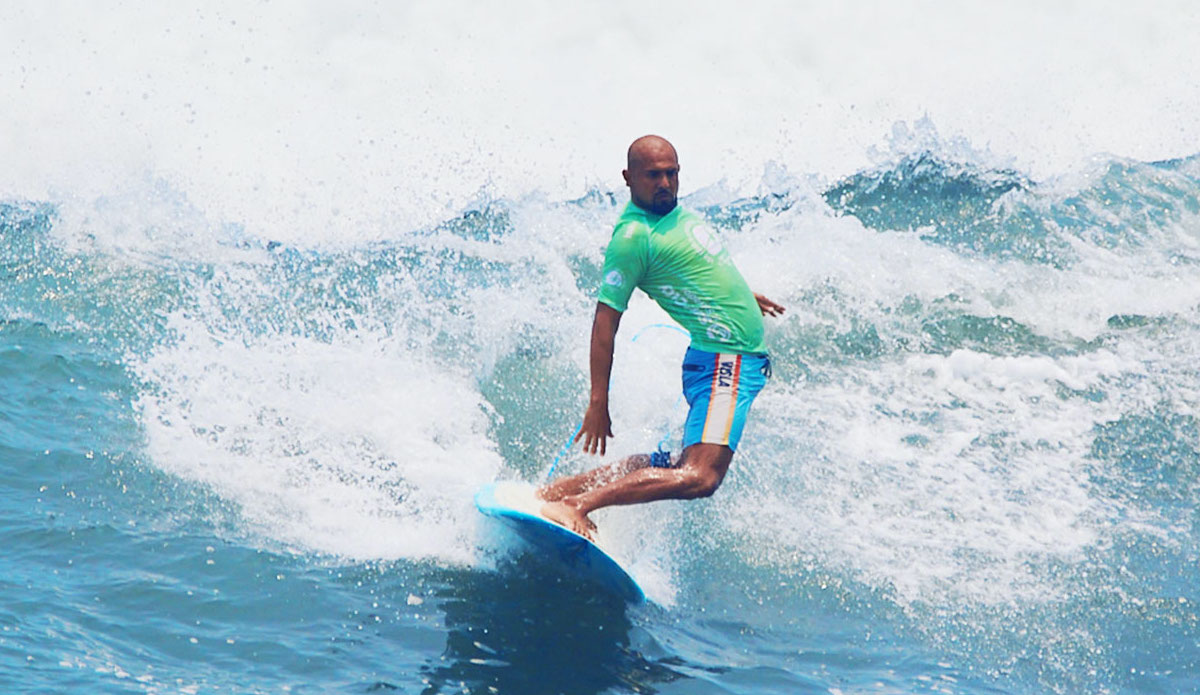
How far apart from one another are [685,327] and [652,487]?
0.80m

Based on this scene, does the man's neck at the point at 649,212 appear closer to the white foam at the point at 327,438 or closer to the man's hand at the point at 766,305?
the man's hand at the point at 766,305

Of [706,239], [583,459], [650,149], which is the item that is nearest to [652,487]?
[706,239]

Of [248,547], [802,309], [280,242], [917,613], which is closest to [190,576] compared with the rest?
[248,547]

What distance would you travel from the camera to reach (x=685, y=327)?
218 inches

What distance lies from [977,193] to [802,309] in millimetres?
3329

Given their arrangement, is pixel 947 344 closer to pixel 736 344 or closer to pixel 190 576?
pixel 736 344

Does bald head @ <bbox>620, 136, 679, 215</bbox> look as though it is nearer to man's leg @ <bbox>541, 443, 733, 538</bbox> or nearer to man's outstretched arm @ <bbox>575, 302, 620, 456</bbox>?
man's outstretched arm @ <bbox>575, 302, 620, 456</bbox>

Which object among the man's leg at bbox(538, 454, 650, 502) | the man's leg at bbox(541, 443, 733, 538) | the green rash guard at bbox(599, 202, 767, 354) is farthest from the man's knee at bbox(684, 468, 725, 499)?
Result: the green rash guard at bbox(599, 202, 767, 354)

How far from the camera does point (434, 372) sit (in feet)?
25.8

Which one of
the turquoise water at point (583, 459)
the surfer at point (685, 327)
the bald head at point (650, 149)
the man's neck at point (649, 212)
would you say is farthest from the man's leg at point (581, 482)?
the bald head at point (650, 149)

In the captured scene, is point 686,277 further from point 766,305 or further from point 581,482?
point 581,482

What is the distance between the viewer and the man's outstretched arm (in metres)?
5.05

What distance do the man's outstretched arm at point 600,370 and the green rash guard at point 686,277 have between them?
6 cm

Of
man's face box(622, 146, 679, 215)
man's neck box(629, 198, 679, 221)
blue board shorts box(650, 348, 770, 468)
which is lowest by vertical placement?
blue board shorts box(650, 348, 770, 468)
